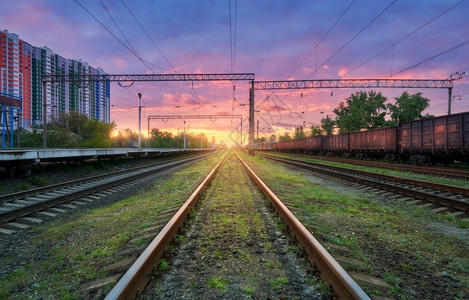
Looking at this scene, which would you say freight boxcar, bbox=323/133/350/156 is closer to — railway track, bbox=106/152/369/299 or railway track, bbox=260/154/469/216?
A: railway track, bbox=260/154/469/216

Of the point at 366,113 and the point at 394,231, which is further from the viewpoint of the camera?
the point at 366,113

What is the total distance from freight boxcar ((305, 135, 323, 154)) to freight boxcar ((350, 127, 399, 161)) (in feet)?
33.7

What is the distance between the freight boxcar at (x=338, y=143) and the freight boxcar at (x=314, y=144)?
4.76 ft

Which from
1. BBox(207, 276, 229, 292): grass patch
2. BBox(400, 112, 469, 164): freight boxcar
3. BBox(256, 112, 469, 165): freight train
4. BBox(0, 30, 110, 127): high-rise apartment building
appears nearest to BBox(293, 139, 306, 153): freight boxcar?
BBox(256, 112, 469, 165): freight train

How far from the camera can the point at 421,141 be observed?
18.8 metres

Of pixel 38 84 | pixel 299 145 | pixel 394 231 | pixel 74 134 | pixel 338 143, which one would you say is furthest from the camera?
pixel 38 84

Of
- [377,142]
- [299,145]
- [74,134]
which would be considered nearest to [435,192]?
[377,142]

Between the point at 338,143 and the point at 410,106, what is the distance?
1125 inches

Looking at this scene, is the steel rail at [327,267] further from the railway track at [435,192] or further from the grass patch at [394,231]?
the railway track at [435,192]

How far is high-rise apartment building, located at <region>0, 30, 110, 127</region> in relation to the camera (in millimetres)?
84062

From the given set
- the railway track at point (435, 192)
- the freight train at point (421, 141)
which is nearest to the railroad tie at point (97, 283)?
the railway track at point (435, 192)

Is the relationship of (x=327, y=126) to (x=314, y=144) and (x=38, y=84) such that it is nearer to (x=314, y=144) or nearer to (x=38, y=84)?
(x=314, y=144)

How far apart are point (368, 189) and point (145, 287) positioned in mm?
8822

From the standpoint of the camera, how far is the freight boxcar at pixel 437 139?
15.3 metres
